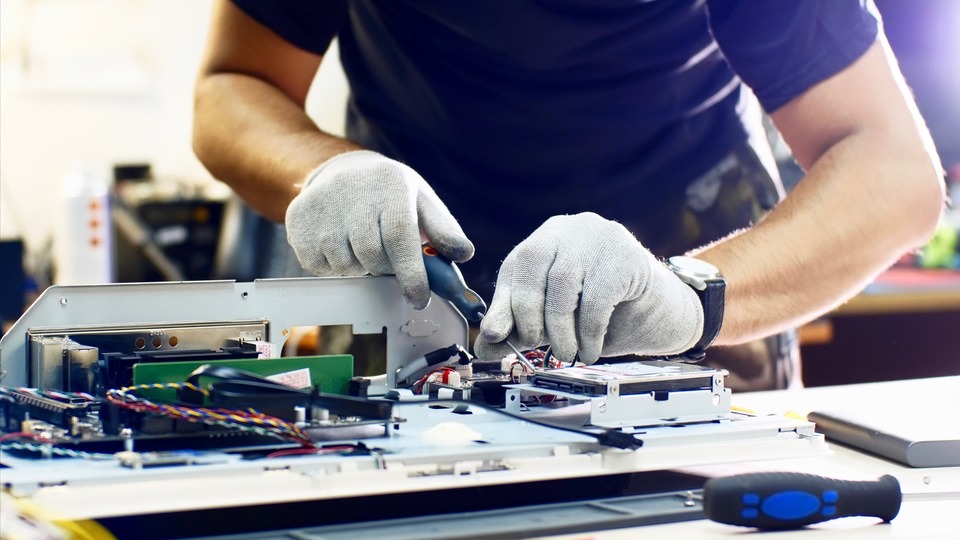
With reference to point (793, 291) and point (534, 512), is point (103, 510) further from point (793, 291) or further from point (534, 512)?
point (793, 291)

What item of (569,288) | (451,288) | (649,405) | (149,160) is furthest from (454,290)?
(149,160)

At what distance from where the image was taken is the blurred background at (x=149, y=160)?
2.96m

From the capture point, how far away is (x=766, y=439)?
869 mm

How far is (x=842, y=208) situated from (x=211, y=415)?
96cm

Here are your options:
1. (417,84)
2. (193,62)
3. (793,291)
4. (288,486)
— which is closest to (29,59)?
(193,62)

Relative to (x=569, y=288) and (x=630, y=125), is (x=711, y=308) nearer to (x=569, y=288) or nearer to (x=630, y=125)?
(x=569, y=288)

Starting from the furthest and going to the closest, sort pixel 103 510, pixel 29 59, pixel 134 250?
1. pixel 29 59
2. pixel 134 250
3. pixel 103 510

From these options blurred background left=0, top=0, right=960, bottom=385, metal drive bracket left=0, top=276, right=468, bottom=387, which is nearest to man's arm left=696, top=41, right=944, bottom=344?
metal drive bracket left=0, top=276, right=468, bottom=387

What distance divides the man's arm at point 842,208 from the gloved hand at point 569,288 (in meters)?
0.37

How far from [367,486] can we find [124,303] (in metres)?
0.31

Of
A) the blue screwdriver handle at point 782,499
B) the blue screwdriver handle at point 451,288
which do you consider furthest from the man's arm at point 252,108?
the blue screwdriver handle at point 782,499

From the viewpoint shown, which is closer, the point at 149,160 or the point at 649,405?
the point at 649,405

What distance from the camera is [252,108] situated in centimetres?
159

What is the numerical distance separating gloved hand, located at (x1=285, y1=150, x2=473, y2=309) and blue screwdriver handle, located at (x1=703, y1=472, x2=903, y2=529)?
1.18 feet
